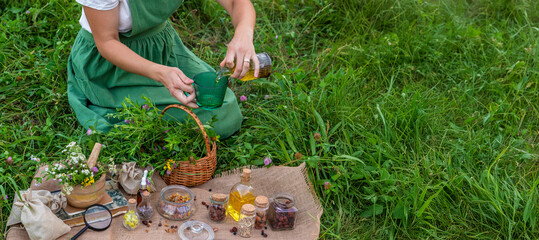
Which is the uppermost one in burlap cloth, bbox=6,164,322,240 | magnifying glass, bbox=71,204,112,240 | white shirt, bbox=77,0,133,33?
white shirt, bbox=77,0,133,33

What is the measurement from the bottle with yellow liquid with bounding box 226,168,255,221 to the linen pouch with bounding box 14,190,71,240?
748mm

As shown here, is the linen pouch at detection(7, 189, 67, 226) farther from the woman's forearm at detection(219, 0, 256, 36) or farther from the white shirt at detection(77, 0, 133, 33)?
the woman's forearm at detection(219, 0, 256, 36)

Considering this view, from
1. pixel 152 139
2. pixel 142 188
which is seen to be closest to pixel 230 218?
pixel 142 188

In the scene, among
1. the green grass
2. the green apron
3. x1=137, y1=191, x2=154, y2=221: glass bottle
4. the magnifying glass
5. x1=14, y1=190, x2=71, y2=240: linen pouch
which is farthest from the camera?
the green apron

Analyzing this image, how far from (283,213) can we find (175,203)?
49 centimetres

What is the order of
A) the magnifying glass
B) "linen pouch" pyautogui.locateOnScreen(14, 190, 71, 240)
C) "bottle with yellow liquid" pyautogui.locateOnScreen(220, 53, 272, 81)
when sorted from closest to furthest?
"linen pouch" pyautogui.locateOnScreen(14, 190, 71, 240) < the magnifying glass < "bottle with yellow liquid" pyautogui.locateOnScreen(220, 53, 272, 81)

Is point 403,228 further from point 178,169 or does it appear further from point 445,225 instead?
point 178,169

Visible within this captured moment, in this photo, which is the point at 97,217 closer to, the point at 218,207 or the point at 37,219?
the point at 37,219

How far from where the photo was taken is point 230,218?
233 cm

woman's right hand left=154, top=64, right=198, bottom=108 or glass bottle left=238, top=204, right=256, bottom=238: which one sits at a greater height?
woman's right hand left=154, top=64, right=198, bottom=108

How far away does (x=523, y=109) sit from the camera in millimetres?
3113

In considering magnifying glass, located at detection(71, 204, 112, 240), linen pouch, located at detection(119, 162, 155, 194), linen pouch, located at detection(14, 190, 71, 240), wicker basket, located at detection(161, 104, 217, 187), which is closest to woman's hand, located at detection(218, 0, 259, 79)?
wicker basket, located at detection(161, 104, 217, 187)

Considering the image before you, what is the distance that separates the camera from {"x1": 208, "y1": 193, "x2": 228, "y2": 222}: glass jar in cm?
226

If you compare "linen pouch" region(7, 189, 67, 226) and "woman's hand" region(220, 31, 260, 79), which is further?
"woman's hand" region(220, 31, 260, 79)
